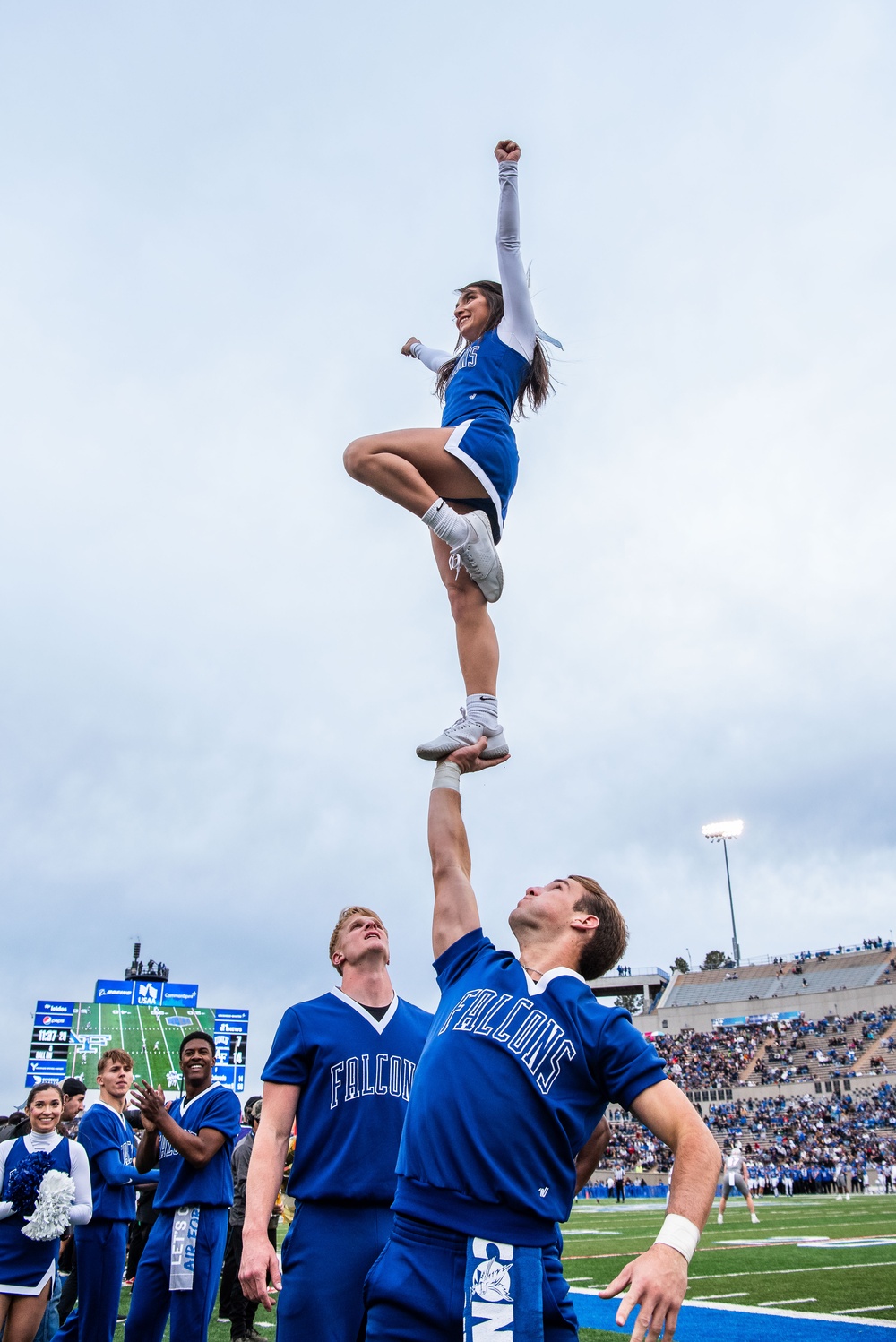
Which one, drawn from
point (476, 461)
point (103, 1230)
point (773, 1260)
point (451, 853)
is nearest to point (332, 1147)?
point (451, 853)

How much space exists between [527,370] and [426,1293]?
359 cm

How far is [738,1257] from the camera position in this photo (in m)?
12.6

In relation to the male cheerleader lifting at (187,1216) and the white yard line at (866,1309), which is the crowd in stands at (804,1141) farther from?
the male cheerleader lifting at (187,1216)

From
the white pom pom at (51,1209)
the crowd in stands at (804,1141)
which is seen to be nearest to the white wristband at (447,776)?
the white pom pom at (51,1209)

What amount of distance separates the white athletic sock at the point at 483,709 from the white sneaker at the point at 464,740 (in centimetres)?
2

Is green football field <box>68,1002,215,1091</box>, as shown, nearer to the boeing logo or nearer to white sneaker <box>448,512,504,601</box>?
the boeing logo

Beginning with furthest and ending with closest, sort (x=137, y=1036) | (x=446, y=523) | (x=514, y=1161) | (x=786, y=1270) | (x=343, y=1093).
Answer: (x=137, y=1036), (x=786, y=1270), (x=446, y=523), (x=343, y=1093), (x=514, y=1161)

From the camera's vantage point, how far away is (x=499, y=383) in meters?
4.54

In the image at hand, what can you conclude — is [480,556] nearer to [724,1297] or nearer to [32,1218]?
[32,1218]

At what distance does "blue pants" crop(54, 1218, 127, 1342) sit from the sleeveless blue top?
16.9 ft

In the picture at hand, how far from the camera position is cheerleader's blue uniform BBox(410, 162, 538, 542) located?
4.29m

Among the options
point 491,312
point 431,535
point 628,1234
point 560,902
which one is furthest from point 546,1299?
point 628,1234

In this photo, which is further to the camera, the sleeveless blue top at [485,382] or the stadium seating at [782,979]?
the stadium seating at [782,979]

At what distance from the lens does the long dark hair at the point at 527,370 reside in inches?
188
